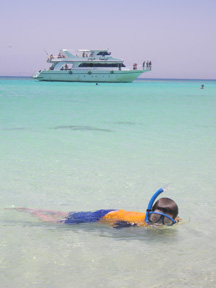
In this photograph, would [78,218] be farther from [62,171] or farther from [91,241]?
[62,171]

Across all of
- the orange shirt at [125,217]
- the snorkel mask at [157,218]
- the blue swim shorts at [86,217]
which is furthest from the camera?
the blue swim shorts at [86,217]

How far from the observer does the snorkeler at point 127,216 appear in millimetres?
3463

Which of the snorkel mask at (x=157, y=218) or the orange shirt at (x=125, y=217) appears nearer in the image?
the snorkel mask at (x=157, y=218)

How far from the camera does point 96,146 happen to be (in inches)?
328

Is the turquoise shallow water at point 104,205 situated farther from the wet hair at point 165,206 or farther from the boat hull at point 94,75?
the boat hull at point 94,75

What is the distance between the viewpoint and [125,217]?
12.0ft

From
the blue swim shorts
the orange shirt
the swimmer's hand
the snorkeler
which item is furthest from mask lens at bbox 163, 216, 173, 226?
the blue swim shorts

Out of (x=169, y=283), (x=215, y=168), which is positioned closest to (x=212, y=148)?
(x=215, y=168)

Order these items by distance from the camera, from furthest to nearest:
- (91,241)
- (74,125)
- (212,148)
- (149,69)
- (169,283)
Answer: (149,69) < (74,125) < (212,148) < (91,241) < (169,283)

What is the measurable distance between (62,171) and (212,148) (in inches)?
133

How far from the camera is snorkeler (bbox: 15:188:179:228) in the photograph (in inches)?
136

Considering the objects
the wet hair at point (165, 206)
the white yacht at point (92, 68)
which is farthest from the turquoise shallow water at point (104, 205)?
the white yacht at point (92, 68)

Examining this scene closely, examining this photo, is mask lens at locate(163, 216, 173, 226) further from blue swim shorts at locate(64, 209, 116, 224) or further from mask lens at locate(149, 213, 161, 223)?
blue swim shorts at locate(64, 209, 116, 224)

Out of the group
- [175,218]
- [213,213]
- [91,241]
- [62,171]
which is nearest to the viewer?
[91,241]
